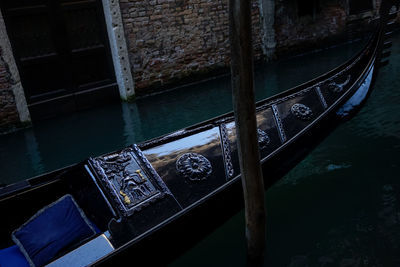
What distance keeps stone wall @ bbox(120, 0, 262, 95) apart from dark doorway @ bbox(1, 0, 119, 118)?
0.47 meters

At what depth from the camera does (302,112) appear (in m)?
3.12

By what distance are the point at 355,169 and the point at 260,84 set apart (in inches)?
124

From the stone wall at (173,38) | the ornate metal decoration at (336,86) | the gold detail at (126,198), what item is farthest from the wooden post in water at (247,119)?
the stone wall at (173,38)

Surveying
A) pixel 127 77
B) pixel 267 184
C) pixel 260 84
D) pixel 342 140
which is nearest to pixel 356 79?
pixel 342 140

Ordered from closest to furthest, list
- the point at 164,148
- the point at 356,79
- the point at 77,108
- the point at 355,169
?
the point at 164,148 < the point at 355,169 < the point at 356,79 < the point at 77,108

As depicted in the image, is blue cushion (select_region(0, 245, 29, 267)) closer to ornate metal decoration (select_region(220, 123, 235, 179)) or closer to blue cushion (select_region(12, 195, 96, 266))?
blue cushion (select_region(12, 195, 96, 266))

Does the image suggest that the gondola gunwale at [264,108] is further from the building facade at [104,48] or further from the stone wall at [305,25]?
the stone wall at [305,25]

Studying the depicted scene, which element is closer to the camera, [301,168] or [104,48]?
[301,168]

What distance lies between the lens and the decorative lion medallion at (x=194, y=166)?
7.97ft

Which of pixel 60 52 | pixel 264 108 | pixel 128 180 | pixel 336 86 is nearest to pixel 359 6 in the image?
pixel 336 86

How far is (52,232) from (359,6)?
8870mm

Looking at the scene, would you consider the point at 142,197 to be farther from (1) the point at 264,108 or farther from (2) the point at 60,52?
(2) the point at 60,52

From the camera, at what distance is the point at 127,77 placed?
20.1 feet

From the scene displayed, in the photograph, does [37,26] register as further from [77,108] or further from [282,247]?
[282,247]
